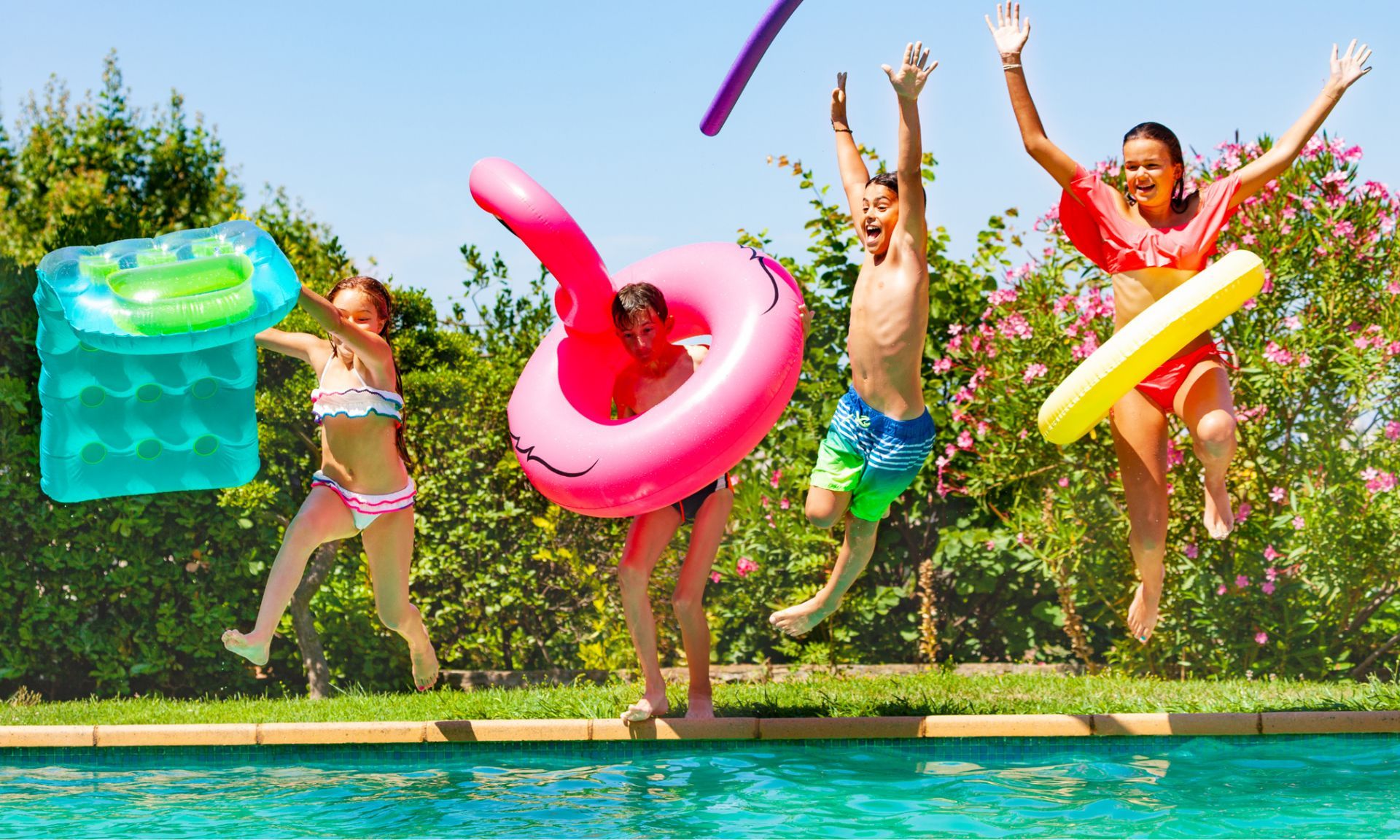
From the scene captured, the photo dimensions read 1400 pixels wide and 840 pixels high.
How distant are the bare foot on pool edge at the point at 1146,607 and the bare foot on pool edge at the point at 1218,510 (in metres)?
0.36

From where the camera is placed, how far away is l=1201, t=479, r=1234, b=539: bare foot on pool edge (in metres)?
5.27

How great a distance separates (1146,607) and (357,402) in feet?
10.9

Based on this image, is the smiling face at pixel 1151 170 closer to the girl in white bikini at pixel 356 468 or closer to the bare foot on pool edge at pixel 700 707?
the bare foot on pool edge at pixel 700 707

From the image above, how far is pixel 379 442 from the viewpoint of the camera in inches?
219

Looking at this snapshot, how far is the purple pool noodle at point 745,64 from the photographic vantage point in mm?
5699

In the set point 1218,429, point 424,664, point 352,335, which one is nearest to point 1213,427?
point 1218,429

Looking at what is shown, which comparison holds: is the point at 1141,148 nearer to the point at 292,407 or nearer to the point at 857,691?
the point at 857,691

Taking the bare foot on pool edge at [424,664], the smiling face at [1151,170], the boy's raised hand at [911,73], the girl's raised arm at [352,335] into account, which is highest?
the boy's raised hand at [911,73]

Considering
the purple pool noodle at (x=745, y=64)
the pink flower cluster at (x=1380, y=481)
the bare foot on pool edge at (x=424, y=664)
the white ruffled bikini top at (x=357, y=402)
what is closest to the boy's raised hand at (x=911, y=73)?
the purple pool noodle at (x=745, y=64)

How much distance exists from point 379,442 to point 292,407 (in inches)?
98.8

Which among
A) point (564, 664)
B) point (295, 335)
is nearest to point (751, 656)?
point (564, 664)

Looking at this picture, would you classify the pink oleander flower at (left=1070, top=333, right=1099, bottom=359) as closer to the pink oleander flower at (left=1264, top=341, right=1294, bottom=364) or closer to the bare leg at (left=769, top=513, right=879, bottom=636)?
the pink oleander flower at (left=1264, top=341, right=1294, bottom=364)

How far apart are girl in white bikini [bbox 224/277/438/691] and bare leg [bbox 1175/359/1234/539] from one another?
10.4ft

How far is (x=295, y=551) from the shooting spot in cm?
553
